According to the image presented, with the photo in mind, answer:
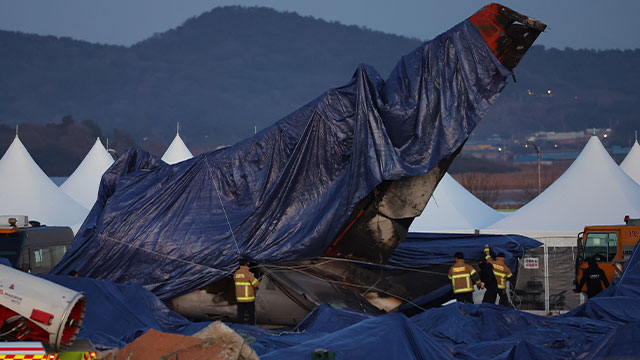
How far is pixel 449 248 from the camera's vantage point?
1528cm

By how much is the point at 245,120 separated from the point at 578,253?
146 metres

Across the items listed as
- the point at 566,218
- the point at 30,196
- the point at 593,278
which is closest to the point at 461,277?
the point at 593,278

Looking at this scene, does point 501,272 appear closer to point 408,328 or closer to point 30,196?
point 408,328

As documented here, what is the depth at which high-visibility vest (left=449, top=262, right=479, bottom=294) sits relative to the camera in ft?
43.4

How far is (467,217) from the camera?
73.2 ft

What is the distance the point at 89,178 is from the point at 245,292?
64.5 feet

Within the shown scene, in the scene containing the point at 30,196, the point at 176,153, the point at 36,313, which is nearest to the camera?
the point at 36,313

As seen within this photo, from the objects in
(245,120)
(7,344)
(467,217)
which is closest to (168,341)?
(7,344)

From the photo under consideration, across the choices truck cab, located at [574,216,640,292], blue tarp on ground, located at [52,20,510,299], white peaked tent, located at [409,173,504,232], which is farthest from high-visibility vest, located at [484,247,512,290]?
white peaked tent, located at [409,173,504,232]

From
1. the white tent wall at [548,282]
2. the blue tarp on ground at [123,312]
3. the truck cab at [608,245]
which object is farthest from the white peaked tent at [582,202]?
the blue tarp on ground at [123,312]

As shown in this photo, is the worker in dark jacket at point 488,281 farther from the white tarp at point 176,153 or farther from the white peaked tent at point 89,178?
the white tarp at point 176,153

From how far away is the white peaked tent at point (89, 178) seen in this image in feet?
97.1

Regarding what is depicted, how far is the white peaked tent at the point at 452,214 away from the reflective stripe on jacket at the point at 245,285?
32.2ft

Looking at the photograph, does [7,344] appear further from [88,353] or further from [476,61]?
[476,61]
